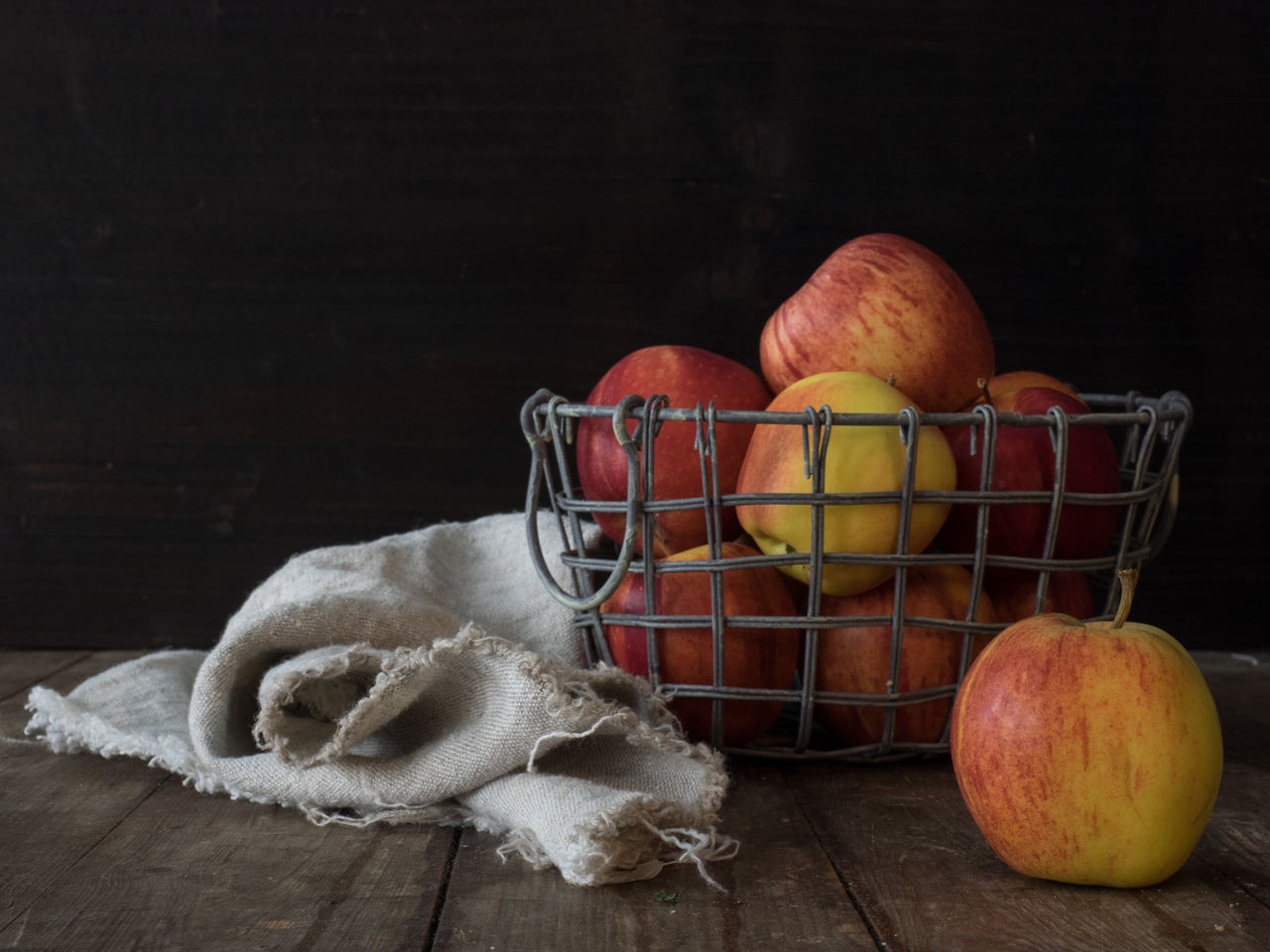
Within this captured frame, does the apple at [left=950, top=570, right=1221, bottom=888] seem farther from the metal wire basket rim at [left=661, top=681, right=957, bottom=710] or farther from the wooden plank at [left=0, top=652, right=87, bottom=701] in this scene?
the wooden plank at [left=0, top=652, right=87, bottom=701]

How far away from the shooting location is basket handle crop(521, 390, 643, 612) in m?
0.73

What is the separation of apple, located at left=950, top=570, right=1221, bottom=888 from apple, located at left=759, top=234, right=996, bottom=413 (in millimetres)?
308

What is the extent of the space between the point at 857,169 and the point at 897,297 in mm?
384

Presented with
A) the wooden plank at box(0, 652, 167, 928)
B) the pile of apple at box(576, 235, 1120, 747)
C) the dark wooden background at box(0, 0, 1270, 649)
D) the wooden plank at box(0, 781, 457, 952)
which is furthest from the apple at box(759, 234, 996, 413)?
the wooden plank at box(0, 652, 167, 928)

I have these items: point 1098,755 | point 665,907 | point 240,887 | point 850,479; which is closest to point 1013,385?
point 850,479

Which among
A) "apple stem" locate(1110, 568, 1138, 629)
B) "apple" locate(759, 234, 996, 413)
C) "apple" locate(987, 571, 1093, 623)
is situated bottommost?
"apple" locate(987, 571, 1093, 623)

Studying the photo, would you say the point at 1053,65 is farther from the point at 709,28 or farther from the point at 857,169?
the point at 709,28

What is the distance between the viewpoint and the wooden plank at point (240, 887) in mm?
508

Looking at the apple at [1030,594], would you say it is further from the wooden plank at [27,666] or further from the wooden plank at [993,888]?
the wooden plank at [27,666]

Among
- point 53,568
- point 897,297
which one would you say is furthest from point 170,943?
point 53,568

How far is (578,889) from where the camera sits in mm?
567

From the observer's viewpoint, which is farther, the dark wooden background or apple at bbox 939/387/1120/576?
the dark wooden background

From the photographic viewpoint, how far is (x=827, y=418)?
689 mm

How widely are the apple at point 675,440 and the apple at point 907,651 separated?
0.12 m
